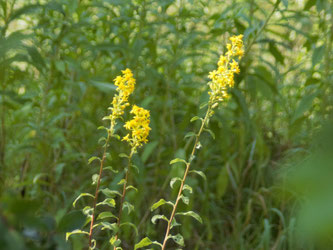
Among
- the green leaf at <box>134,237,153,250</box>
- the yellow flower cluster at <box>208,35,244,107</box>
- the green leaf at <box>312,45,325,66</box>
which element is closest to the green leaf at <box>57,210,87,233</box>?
the green leaf at <box>134,237,153,250</box>

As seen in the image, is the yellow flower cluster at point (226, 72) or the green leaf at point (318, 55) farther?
the green leaf at point (318, 55)

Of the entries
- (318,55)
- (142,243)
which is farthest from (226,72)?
(318,55)

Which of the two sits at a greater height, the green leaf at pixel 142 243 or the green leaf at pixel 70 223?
the green leaf at pixel 70 223

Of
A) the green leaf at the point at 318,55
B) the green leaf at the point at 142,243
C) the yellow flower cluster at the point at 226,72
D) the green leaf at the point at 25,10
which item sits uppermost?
the green leaf at the point at 318,55

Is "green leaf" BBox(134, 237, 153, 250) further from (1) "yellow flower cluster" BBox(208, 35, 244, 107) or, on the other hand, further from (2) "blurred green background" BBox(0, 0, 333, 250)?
(1) "yellow flower cluster" BBox(208, 35, 244, 107)

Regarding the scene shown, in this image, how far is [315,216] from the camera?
10.1 inches

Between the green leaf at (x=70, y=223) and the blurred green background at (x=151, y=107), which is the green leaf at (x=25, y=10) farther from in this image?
the green leaf at (x=70, y=223)

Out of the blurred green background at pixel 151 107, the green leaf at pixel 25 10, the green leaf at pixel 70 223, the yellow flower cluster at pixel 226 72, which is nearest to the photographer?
the green leaf at pixel 70 223

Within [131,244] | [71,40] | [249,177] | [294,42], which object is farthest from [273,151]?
[71,40]

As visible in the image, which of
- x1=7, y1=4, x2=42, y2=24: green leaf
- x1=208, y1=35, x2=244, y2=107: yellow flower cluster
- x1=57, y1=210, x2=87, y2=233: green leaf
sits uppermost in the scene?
x1=7, y1=4, x2=42, y2=24: green leaf

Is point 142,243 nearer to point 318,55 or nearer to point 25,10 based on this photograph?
point 25,10

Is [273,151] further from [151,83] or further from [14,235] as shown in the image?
[14,235]

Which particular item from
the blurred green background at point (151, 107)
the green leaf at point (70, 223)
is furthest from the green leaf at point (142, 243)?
the blurred green background at point (151, 107)

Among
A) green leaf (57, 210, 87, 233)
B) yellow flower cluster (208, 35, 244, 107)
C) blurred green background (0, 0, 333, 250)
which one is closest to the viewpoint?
green leaf (57, 210, 87, 233)
